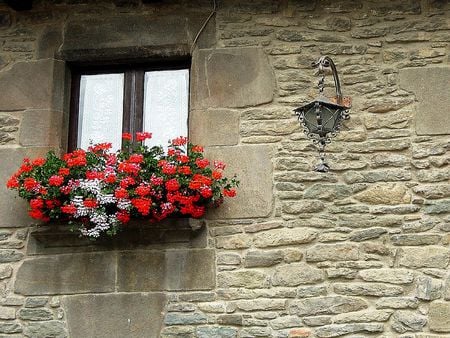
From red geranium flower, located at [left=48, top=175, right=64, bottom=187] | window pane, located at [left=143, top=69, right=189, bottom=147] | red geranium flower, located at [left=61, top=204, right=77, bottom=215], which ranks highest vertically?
window pane, located at [left=143, top=69, right=189, bottom=147]

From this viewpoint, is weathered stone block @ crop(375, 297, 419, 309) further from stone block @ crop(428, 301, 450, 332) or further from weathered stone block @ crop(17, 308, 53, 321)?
weathered stone block @ crop(17, 308, 53, 321)

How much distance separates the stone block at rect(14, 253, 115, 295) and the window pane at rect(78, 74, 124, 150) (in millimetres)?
971

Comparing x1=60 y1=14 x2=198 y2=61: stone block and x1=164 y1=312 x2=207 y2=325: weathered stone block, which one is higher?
x1=60 y1=14 x2=198 y2=61: stone block

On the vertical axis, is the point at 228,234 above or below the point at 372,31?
below

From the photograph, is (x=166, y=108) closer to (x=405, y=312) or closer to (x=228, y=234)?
(x=228, y=234)

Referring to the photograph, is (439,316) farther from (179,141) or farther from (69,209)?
(69,209)

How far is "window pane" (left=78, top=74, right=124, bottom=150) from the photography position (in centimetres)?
623

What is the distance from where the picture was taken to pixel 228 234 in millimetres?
5656

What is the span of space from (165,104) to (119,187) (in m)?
1.03

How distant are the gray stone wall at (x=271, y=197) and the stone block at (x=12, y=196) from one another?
0.01 metres

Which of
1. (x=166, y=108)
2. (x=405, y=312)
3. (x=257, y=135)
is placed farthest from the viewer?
(x=166, y=108)

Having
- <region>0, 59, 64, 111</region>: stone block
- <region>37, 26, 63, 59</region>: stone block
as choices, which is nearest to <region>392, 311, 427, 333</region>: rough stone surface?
<region>0, 59, 64, 111</region>: stone block

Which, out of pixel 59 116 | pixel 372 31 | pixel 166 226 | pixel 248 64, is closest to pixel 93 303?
pixel 166 226

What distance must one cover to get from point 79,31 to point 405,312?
334 cm
